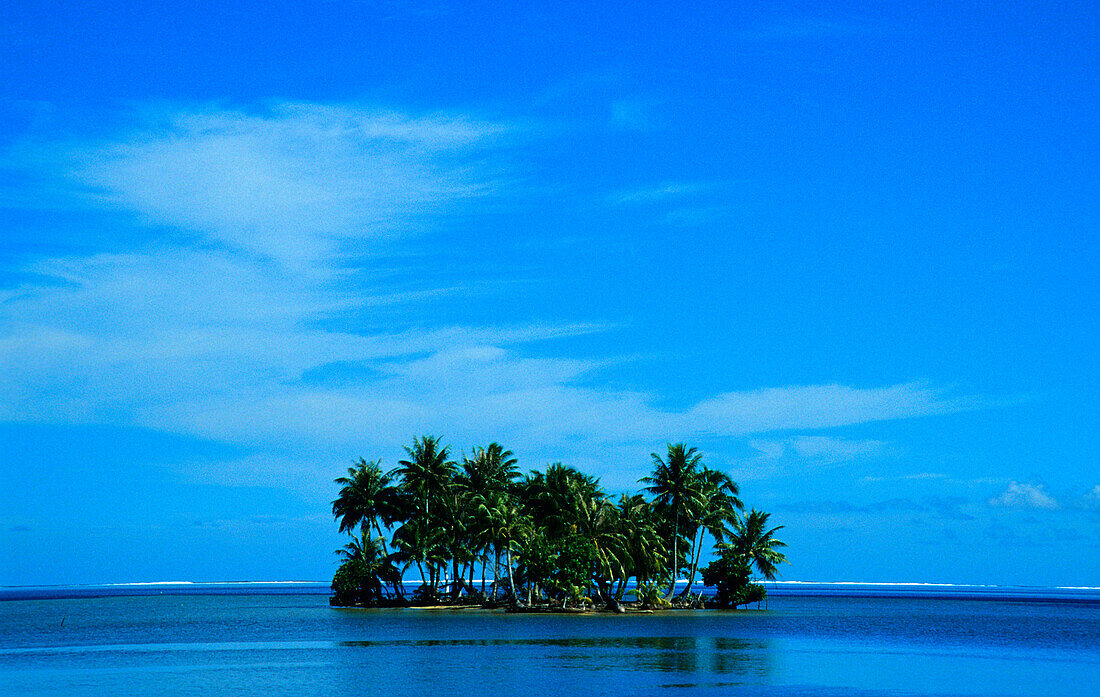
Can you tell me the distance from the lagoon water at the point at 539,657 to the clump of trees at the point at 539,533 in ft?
15.7

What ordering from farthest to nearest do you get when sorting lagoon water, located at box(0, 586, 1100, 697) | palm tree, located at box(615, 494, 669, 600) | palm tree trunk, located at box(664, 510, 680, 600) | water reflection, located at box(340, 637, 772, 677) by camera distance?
palm tree trunk, located at box(664, 510, 680, 600) < palm tree, located at box(615, 494, 669, 600) < water reflection, located at box(340, 637, 772, 677) < lagoon water, located at box(0, 586, 1100, 697)

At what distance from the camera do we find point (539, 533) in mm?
85750

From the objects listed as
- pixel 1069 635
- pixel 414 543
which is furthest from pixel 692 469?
pixel 1069 635

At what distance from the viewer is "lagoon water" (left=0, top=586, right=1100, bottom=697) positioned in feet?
138

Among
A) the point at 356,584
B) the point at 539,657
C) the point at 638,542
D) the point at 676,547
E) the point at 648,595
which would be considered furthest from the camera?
the point at 356,584

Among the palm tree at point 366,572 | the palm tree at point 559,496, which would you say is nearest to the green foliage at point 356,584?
the palm tree at point 366,572

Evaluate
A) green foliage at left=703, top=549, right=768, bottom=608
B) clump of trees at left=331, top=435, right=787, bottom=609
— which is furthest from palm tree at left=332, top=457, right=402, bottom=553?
green foliage at left=703, top=549, right=768, bottom=608

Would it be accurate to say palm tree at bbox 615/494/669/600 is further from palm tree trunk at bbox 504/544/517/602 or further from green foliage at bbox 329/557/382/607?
green foliage at bbox 329/557/382/607

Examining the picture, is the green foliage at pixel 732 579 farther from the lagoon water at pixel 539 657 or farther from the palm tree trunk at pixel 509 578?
the palm tree trunk at pixel 509 578

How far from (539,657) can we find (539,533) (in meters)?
34.2

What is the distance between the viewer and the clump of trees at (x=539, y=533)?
83.4 m

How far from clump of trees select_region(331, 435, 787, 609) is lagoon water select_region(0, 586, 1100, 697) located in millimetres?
4777

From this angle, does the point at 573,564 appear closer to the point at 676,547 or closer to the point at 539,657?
the point at 676,547

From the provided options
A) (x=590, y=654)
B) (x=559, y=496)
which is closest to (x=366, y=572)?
(x=559, y=496)
